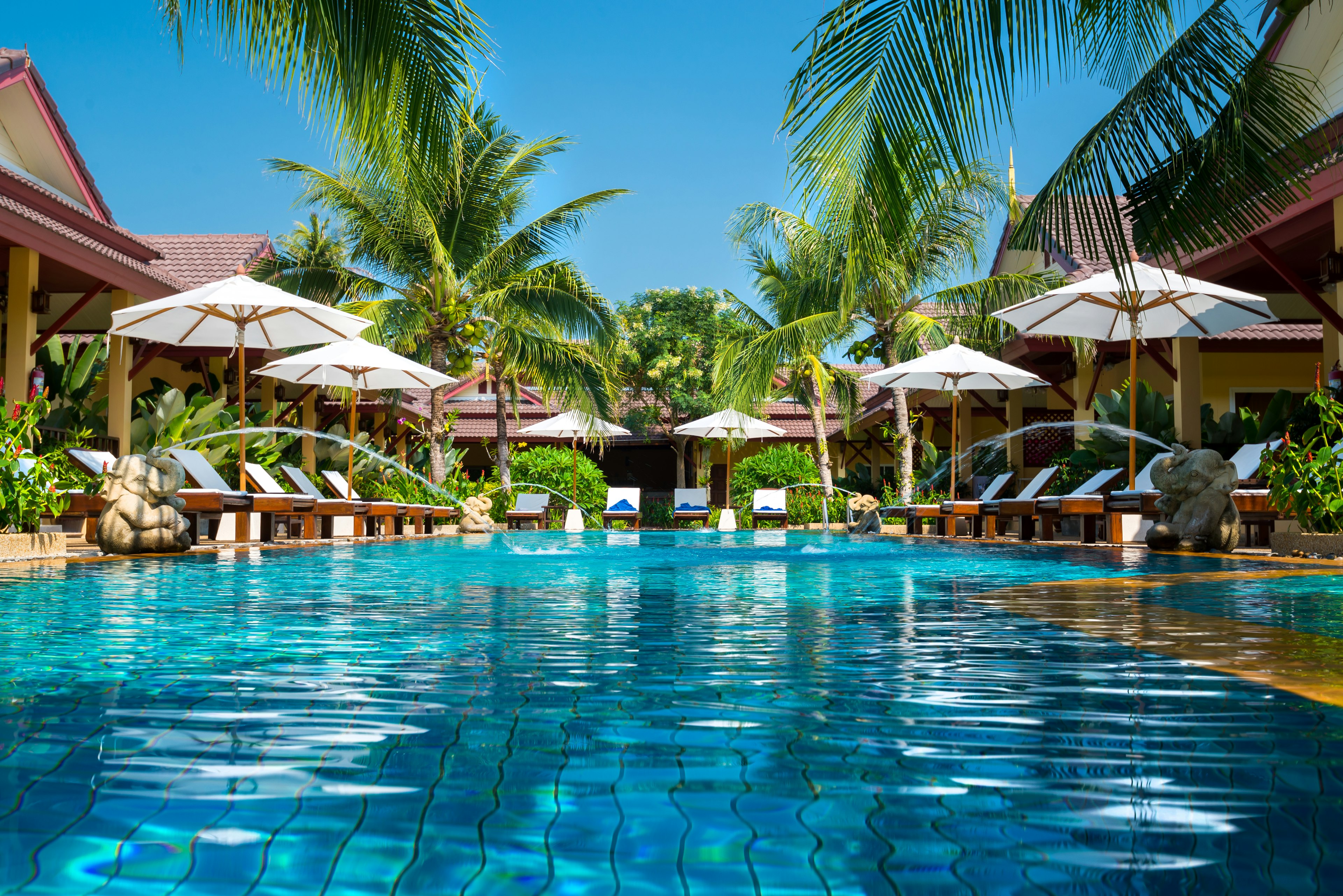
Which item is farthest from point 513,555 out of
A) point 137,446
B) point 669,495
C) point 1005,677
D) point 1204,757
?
point 669,495

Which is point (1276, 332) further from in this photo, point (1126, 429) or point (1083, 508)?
point (1083, 508)

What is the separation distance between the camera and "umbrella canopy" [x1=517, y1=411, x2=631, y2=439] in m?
19.9

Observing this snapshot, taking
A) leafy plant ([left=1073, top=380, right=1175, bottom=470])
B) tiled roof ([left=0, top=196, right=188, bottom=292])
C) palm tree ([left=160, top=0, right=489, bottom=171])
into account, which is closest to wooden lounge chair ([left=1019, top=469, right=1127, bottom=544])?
leafy plant ([left=1073, top=380, right=1175, bottom=470])

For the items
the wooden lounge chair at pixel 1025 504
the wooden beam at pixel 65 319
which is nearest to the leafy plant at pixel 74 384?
the wooden beam at pixel 65 319

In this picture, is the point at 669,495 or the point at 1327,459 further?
the point at 669,495

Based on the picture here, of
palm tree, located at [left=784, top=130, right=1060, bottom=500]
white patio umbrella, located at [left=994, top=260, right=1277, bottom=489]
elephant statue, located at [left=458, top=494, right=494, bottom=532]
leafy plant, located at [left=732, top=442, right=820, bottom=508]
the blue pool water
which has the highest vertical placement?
palm tree, located at [left=784, top=130, right=1060, bottom=500]

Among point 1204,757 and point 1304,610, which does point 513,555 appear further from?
point 1204,757

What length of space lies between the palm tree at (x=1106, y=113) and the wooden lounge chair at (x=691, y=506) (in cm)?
1696

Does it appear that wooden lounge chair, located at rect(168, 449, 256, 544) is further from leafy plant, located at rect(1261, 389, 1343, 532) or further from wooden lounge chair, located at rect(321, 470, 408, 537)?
leafy plant, located at rect(1261, 389, 1343, 532)

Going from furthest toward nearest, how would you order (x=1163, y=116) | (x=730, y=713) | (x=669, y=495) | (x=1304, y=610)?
(x=669, y=495)
(x=1163, y=116)
(x=1304, y=610)
(x=730, y=713)

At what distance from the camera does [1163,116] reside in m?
6.54

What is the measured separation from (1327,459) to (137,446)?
12.9 meters

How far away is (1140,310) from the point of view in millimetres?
10992

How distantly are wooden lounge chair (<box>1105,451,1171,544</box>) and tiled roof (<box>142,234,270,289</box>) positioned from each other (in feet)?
45.7
